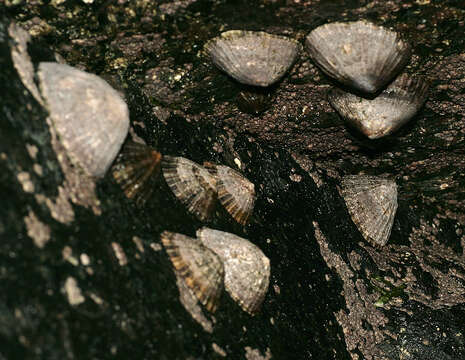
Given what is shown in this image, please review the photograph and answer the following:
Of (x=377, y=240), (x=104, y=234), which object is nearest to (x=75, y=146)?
(x=104, y=234)

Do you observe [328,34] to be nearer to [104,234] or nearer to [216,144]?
[216,144]

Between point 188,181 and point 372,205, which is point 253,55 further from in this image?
point 372,205

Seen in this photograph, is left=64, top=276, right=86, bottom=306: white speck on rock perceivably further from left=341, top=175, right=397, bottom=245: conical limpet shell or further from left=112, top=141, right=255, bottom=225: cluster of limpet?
left=341, top=175, right=397, bottom=245: conical limpet shell

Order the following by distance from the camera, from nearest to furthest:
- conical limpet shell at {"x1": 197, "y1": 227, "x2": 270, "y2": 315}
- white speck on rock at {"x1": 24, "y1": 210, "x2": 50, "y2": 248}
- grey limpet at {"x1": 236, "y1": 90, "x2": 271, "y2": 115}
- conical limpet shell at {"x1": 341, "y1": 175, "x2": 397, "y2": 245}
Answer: white speck on rock at {"x1": 24, "y1": 210, "x2": 50, "y2": 248} < conical limpet shell at {"x1": 197, "y1": 227, "x2": 270, "y2": 315} < grey limpet at {"x1": 236, "y1": 90, "x2": 271, "y2": 115} < conical limpet shell at {"x1": 341, "y1": 175, "x2": 397, "y2": 245}

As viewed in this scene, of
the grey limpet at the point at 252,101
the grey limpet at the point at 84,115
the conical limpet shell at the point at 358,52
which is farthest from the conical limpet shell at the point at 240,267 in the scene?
the conical limpet shell at the point at 358,52

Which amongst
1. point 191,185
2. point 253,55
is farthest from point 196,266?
point 253,55

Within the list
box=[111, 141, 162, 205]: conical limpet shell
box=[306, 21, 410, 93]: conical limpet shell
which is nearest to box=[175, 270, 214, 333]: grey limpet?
box=[111, 141, 162, 205]: conical limpet shell
